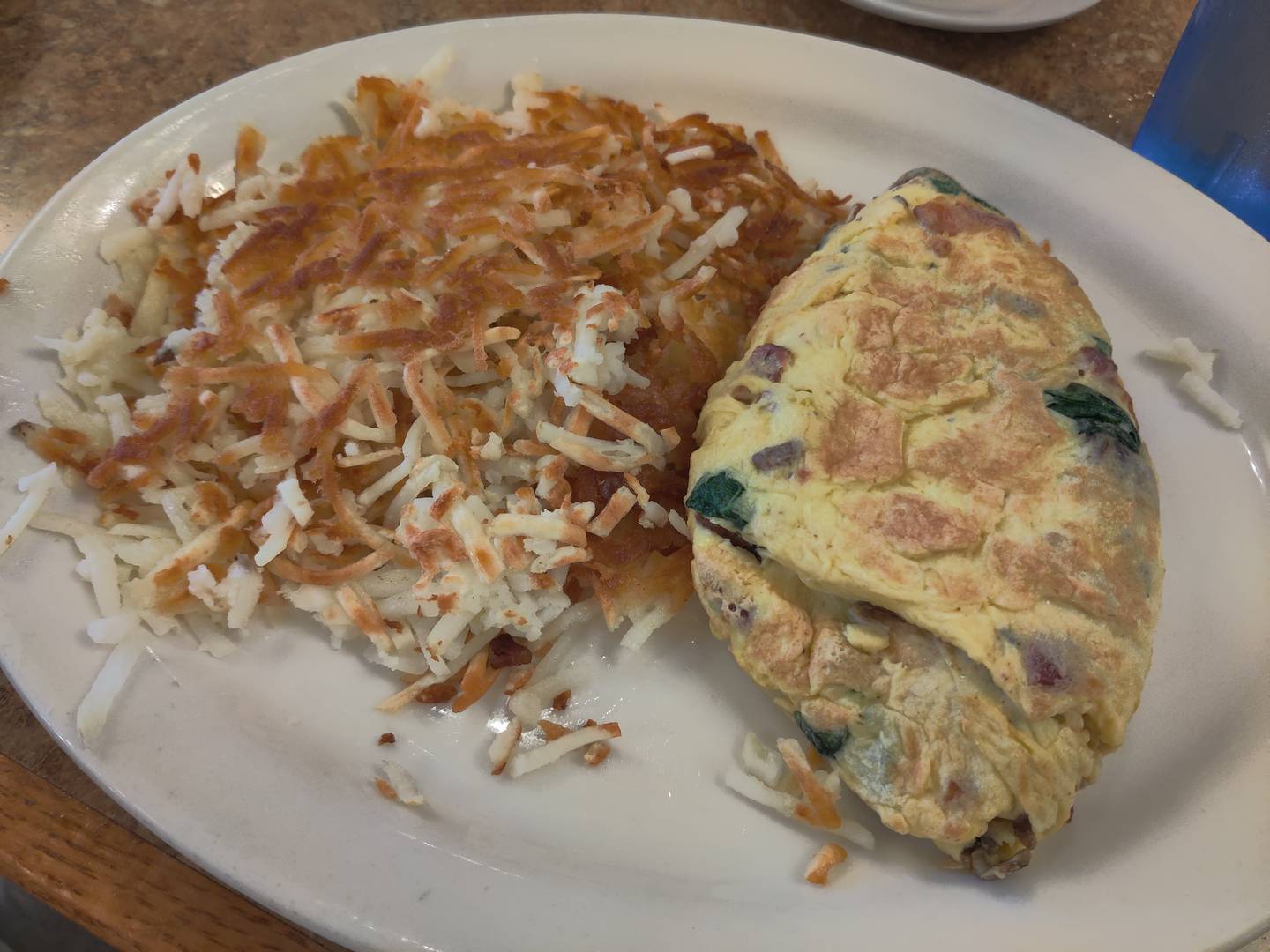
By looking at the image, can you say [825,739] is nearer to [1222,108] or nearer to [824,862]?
[824,862]

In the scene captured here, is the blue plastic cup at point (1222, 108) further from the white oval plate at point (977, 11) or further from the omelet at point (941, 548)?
the omelet at point (941, 548)

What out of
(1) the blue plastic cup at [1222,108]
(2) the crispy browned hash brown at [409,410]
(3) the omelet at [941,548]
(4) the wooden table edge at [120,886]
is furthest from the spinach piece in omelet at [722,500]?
(1) the blue plastic cup at [1222,108]

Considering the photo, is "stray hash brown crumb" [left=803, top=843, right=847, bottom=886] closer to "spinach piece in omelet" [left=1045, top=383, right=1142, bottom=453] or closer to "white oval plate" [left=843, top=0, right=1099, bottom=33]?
"spinach piece in omelet" [left=1045, top=383, right=1142, bottom=453]

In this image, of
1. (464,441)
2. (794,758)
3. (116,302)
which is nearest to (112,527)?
(116,302)

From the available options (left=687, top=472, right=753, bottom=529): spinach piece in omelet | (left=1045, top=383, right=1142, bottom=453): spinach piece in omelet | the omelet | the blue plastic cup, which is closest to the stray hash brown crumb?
the omelet

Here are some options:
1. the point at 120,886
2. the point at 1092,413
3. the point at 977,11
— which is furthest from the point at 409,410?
the point at 977,11

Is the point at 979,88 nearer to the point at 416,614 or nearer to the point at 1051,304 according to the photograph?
the point at 1051,304
